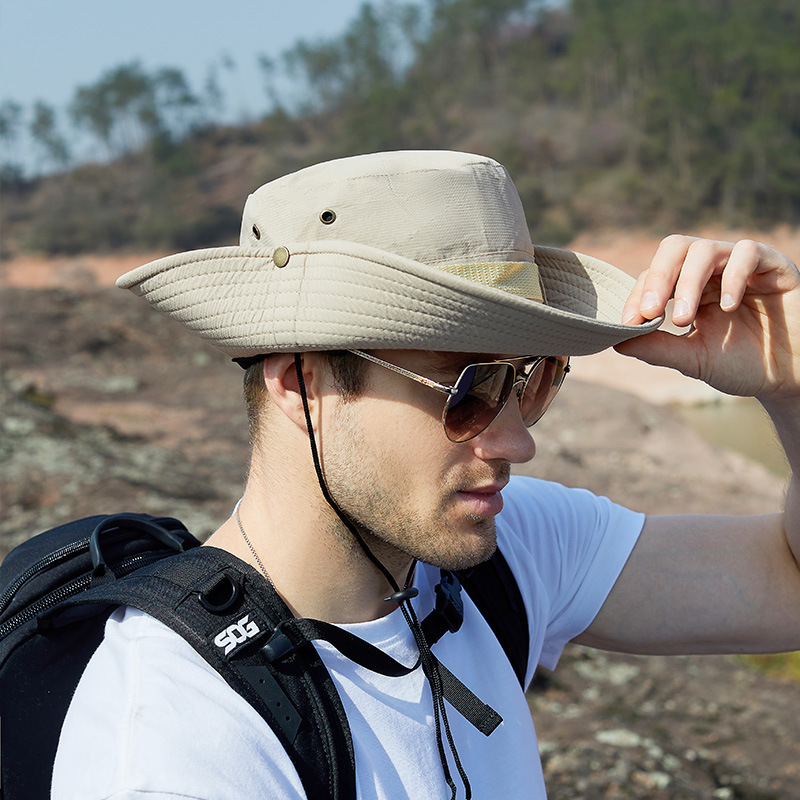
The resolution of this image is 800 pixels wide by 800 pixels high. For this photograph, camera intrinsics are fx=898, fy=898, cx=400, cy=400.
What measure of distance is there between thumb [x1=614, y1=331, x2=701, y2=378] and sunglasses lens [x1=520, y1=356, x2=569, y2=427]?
0.40ft

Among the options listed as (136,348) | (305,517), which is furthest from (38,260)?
(305,517)

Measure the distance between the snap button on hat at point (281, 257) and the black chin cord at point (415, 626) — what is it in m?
0.17

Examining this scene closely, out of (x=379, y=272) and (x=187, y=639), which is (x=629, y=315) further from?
(x=187, y=639)

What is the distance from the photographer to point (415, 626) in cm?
161

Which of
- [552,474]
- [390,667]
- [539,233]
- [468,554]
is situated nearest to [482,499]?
[468,554]

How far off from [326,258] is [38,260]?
151 ft

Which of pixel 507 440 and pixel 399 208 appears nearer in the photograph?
pixel 399 208

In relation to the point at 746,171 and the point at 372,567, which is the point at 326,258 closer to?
the point at 372,567

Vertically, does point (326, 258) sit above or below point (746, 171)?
above

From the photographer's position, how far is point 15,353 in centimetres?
1089

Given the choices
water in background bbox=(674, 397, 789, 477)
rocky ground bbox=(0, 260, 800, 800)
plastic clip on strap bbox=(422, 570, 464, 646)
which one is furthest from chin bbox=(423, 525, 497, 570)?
A: water in background bbox=(674, 397, 789, 477)

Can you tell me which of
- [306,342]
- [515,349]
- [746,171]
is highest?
[306,342]

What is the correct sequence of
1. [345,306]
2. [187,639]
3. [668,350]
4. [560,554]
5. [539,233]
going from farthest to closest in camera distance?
[539,233], [560,554], [668,350], [345,306], [187,639]

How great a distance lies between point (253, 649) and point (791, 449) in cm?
117
